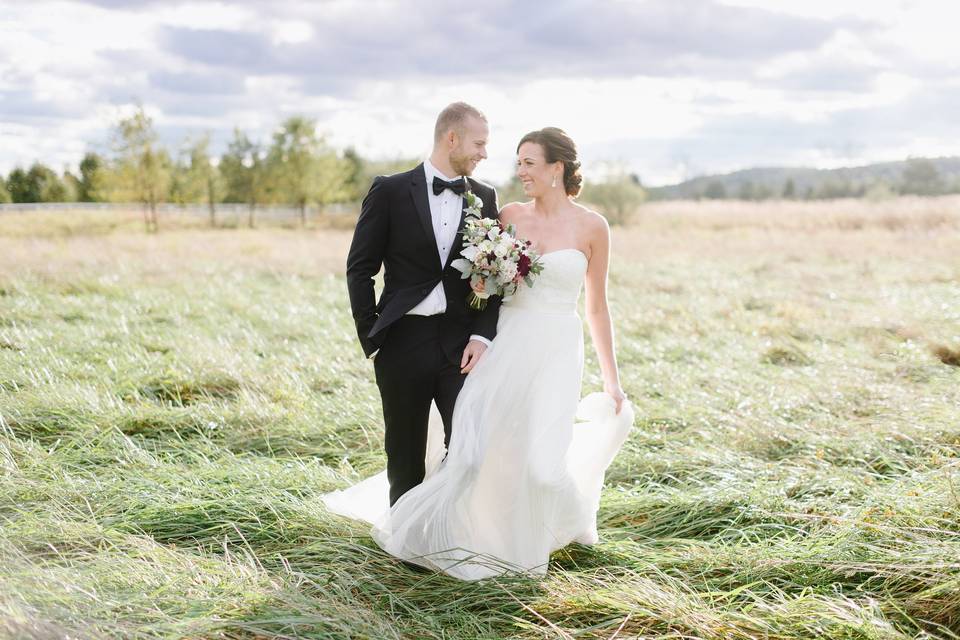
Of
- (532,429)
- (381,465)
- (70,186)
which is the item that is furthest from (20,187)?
(532,429)

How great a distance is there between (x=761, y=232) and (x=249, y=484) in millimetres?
24661

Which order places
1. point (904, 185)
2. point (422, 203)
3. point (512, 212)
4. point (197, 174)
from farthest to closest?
point (904, 185)
point (197, 174)
point (512, 212)
point (422, 203)

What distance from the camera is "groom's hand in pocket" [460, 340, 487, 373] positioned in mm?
4090

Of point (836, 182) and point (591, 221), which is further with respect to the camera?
point (836, 182)

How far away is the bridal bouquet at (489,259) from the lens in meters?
3.83

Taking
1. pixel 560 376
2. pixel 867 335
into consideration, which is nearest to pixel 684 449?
pixel 560 376

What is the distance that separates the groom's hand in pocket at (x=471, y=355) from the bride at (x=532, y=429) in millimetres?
51

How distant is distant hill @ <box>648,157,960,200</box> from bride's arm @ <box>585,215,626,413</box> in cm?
3719

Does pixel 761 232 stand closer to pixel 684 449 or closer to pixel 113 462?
pixel 684 449

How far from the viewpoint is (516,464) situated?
4066 millimetres

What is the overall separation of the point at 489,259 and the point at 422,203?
469mm

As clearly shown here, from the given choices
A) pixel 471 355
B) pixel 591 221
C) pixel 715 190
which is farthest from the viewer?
pixel 715 190

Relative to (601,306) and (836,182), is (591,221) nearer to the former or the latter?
(601,306)

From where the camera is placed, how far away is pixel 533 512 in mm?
4023
